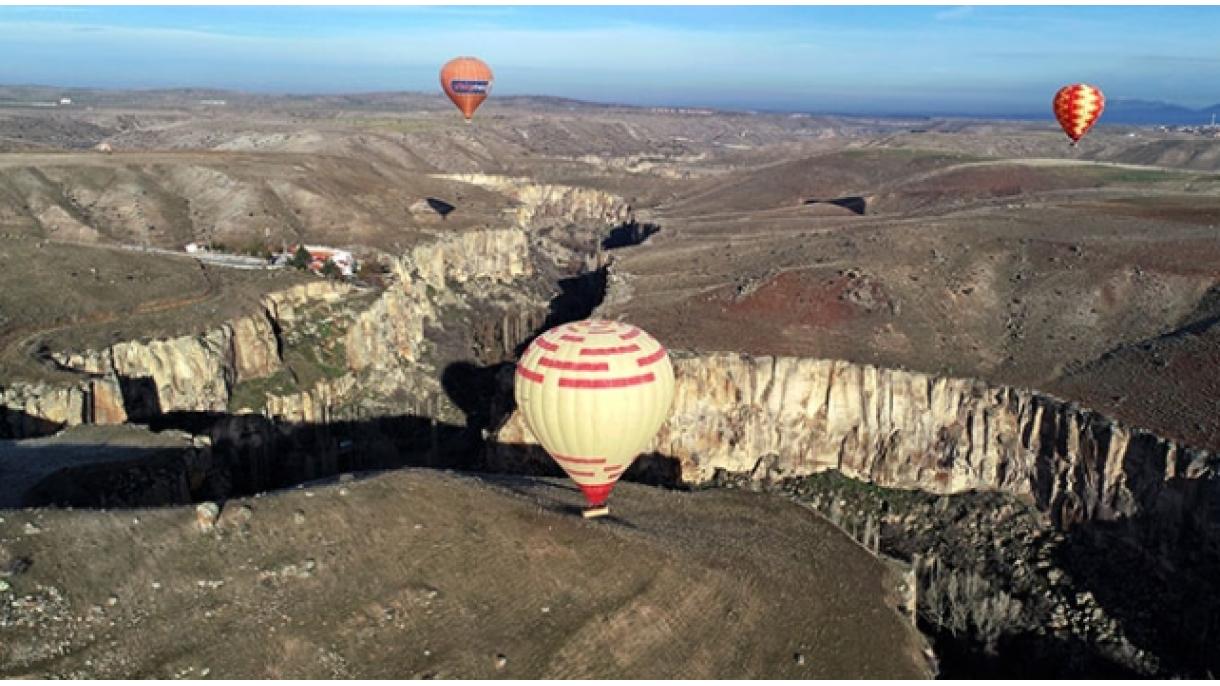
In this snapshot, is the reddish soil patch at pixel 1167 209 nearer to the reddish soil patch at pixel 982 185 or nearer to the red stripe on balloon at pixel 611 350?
the reddish soil patch at pixel 982 185

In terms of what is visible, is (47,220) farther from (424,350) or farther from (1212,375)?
(1212,375)

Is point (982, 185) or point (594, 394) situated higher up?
point (982, 185)

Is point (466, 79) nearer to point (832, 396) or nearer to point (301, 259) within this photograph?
point (301, 259)

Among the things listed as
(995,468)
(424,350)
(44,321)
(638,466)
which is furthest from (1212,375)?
(44,321)

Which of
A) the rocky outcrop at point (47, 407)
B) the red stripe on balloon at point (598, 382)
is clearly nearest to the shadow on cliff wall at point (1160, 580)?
the red stripe on balloon at point (598, 382)

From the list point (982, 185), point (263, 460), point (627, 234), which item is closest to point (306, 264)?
point (263, 460)

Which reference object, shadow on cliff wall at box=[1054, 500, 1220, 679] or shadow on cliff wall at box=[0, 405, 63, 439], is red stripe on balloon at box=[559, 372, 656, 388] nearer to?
shadow on cliff wall at box=[1054, 500, 1220, 679]

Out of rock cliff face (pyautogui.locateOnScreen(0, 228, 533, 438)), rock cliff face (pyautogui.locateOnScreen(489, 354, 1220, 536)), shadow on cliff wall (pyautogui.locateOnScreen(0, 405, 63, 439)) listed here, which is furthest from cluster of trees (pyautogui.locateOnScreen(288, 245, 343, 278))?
shadow on cliff wall (pyautogui.locateOnScreen(0, 405, 63, 439))
